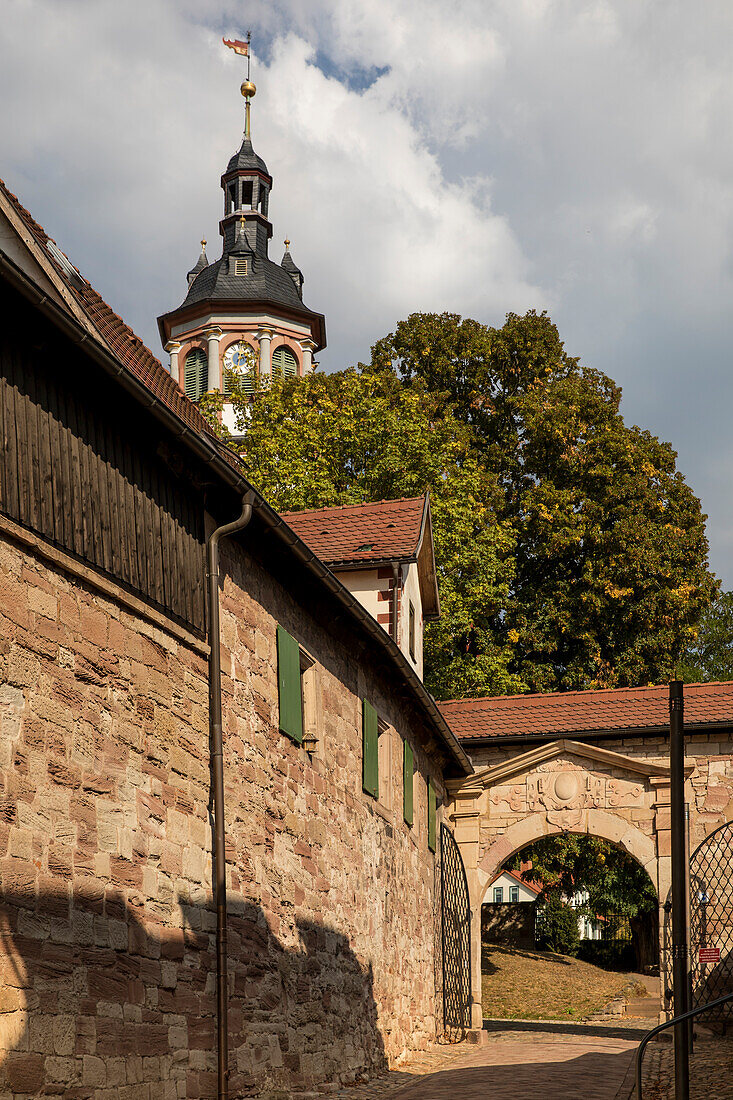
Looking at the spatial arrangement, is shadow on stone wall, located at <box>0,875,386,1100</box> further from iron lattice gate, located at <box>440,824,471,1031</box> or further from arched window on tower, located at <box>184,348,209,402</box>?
arched window on tower, located at <box>184,348,209,402</box>

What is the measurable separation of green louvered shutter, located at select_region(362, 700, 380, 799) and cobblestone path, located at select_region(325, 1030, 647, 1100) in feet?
9.57

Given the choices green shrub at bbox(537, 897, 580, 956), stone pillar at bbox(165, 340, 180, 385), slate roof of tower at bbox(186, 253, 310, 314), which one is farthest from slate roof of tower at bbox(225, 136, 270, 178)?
green shrub at bbox(537, 897, 580, 956)

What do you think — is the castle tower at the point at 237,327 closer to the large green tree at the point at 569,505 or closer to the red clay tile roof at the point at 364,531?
the large green tree at the point at 569,505

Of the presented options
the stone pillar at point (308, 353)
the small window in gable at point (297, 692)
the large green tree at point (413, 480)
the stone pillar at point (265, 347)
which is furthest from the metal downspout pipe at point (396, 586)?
the stone pillar at point (308, 353)

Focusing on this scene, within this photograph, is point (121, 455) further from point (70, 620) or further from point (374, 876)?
point (374, 876)

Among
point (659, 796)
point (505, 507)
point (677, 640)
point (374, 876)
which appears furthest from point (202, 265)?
point (374, 876)

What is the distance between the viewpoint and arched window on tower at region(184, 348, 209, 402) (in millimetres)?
44469

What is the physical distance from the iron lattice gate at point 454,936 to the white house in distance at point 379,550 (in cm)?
304

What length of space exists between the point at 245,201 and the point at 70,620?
48.7 metres

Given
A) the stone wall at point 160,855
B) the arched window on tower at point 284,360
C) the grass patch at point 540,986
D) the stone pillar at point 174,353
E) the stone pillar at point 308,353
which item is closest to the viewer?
the stone wall at point 160,855

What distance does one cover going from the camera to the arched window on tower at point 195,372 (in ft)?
146

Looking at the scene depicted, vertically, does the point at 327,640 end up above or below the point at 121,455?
below

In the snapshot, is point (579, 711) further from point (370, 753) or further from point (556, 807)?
point (370, 753)

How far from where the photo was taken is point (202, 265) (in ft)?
175
